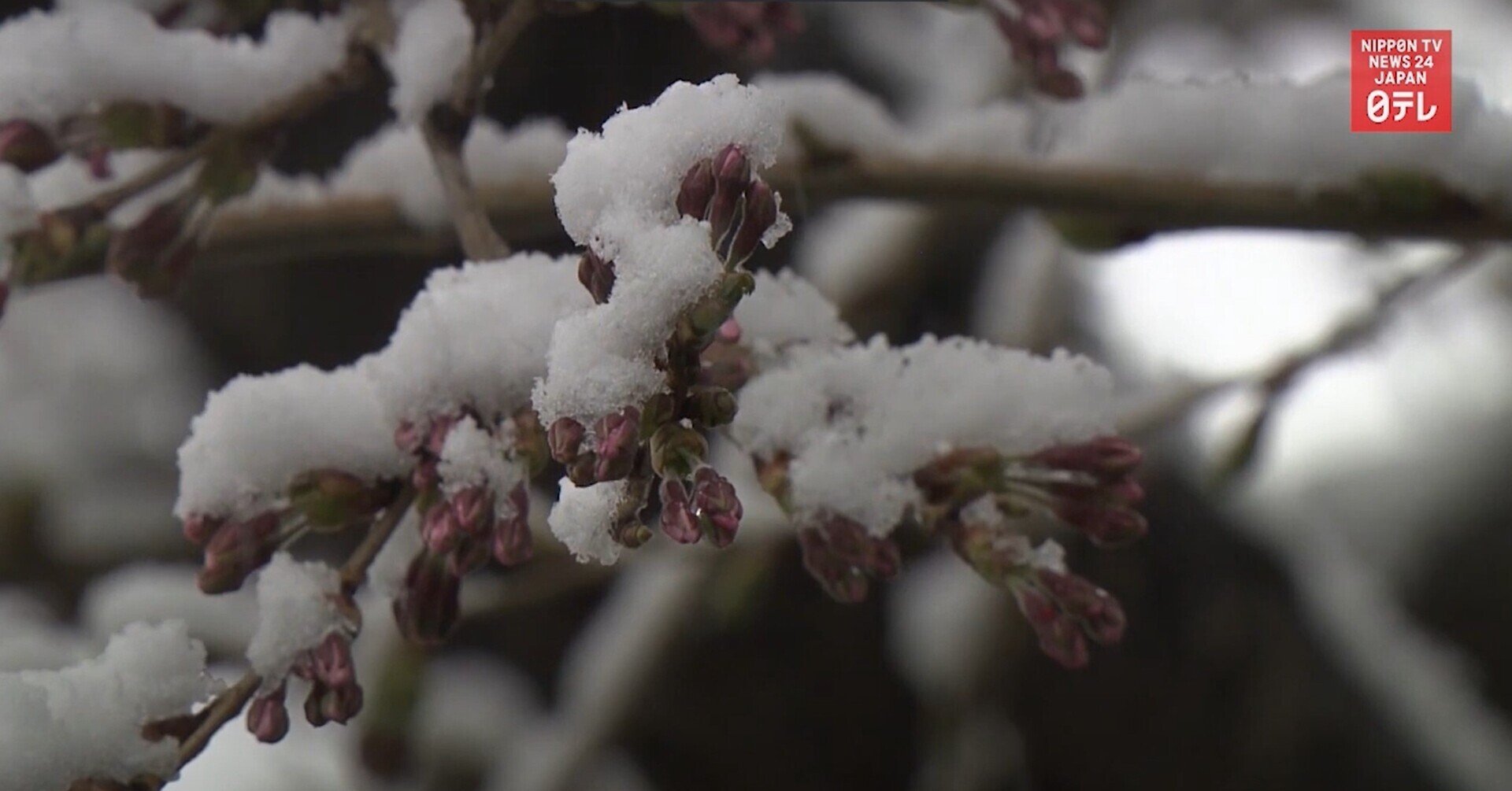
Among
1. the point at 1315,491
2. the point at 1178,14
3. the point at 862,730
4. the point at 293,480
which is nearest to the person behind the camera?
the point at 293,480

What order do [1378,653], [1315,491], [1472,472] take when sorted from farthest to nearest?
[1472,472] < [1315,491] < [1378,653]

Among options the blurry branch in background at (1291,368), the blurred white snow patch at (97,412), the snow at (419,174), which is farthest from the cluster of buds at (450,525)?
the blurred white snow patch at (97,412)

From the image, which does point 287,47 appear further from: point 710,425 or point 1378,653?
point 1378,653

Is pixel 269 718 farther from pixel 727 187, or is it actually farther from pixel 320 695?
pixel 727 187

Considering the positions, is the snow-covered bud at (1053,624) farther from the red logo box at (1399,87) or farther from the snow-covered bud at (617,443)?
the red logo box at (1399,87)

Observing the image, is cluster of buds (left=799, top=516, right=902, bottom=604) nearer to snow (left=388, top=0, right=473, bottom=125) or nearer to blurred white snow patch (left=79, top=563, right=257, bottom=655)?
snow (left=388, top=0, right=473, bottom=125)

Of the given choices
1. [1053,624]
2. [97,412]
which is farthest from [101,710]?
[97,412]

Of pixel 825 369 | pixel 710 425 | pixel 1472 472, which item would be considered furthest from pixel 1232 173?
pixel 1472 472

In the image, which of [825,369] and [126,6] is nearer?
[825,369]
